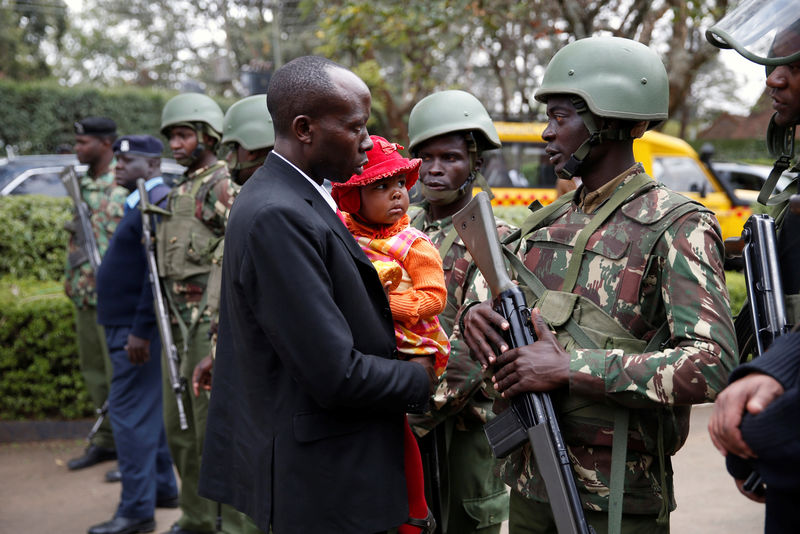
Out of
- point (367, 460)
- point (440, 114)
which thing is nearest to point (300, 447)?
point (367, 460)

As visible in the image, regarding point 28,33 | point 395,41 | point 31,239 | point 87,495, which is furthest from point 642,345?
point 28,33

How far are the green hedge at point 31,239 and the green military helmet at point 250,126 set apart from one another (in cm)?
390

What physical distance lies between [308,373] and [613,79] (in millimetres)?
1392

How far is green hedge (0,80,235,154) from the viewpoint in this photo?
58.1 ft

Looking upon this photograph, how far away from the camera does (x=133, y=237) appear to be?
466 centimetres

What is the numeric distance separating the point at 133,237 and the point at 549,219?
3.00 m

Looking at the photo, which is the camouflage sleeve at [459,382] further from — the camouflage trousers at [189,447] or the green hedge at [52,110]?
the green hedge at [52,110]

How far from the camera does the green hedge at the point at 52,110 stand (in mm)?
17719

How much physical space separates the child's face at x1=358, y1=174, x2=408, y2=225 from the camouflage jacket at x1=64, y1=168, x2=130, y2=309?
362 centimetres

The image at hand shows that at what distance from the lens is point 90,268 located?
558cm

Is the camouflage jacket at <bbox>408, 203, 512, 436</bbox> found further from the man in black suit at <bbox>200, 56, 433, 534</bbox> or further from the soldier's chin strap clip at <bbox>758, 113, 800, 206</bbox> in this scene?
the soldier's chin strap clip at <bbox>758, 113, 800, 206</bbox>

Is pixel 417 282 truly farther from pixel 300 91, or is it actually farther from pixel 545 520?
pixel 545 520

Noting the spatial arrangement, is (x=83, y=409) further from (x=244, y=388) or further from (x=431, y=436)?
(x=244, y=388)

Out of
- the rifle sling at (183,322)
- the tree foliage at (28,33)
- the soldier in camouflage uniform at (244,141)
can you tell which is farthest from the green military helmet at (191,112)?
the tree foliage at (28,33)
